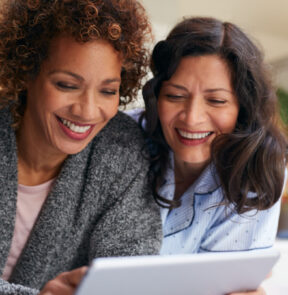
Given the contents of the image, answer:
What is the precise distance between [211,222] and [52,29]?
2.23 ft

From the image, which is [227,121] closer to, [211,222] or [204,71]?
[204,71]

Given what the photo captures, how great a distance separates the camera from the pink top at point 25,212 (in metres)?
1.08

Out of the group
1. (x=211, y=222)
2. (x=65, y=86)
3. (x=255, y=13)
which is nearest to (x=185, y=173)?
(x=211, y=222)

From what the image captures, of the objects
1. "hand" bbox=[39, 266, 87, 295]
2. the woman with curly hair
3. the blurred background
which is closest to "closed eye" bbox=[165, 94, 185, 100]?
the woman with curly hair

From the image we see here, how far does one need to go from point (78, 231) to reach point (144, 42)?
20.2 inches

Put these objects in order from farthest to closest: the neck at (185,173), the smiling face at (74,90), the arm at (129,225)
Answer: the neck at (185,173) → the arm at (129,225) → the smiling face at (74,90)

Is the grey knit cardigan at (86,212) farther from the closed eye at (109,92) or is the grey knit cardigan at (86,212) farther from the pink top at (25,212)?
the closed eye at (109,92)

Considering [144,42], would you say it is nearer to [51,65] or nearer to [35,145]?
[51,65]

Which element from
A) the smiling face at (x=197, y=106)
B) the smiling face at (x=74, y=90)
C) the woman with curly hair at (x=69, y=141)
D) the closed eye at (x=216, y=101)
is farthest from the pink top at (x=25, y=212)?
the closed eye at (x=216, y=101)

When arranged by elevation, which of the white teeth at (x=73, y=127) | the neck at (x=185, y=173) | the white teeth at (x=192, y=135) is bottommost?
the neck at (x=185, y=173)

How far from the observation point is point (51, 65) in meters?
0.93

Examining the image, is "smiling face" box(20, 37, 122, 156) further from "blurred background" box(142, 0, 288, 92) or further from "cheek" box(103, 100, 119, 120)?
"blurred background" box(142, 0, 288, 92)

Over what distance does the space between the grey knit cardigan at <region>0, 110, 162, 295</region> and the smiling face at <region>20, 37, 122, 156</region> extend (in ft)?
0.32

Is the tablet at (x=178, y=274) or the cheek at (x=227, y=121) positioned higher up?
the cheek at (x=227, y=121)
